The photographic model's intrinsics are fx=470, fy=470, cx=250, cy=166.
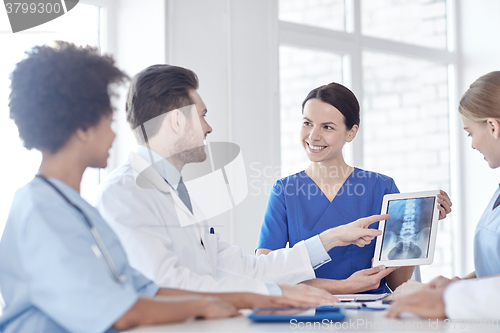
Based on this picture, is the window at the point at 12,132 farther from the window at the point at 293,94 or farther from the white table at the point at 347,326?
the white table at the point at 347,326

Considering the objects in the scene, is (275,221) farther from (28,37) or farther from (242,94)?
(28,37)

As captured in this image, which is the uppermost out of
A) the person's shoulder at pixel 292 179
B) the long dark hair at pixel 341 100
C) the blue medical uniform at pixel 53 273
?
the long dark hair at pixel 341 100

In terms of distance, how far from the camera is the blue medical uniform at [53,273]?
87 cm

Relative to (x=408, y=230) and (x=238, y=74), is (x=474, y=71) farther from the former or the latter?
(x=408, y=230)

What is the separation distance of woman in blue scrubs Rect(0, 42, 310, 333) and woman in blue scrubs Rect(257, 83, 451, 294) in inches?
36.9

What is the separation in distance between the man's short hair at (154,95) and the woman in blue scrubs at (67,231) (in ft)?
1.47

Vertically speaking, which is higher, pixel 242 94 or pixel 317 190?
pixel 242 94

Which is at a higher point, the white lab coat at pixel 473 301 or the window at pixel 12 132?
the window at pixel 12 132

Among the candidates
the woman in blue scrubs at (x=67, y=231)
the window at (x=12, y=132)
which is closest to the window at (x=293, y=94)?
the window at (x=12, y=132)

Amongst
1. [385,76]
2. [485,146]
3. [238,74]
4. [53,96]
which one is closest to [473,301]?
[485,146]

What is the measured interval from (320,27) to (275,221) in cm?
175

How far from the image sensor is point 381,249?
1.83 m

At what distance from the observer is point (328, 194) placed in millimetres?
2207

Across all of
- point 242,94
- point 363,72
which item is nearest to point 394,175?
point 363,72
